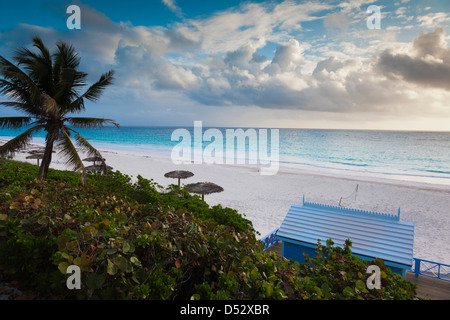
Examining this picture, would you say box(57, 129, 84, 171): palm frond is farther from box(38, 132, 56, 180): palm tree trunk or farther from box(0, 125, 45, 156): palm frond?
box(0, 125, 45, 156): palm frond

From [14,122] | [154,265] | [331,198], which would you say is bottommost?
[331,198]

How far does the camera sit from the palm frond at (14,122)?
9708 millimetres

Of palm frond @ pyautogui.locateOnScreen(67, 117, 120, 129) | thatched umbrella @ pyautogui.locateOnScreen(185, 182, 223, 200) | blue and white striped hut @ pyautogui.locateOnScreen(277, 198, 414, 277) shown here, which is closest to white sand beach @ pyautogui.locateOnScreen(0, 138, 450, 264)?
thatched umbrella @ pyautogui.locateOnScreen(185, 182, 223, 200)

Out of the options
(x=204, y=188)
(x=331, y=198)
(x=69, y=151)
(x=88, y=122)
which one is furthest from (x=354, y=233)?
(x=331, y=198)

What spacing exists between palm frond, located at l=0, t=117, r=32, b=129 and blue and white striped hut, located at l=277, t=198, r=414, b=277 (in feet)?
34.9

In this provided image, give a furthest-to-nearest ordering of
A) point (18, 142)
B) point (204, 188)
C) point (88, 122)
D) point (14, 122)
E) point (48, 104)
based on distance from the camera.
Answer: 1. point (204, 188)
2. point (88, 122)
3. point (14, 122)
4. point (18, 142)
5. point (48, 104)

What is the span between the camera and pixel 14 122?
391 inches

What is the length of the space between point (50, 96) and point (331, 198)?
19678 millimetres

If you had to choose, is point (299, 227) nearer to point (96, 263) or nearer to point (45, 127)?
point (96, 263)

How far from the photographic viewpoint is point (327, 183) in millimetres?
26062

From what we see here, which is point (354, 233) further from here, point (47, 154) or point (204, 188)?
point (47, 154)

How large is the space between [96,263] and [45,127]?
10203mm

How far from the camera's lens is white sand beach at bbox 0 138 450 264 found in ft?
43.7
